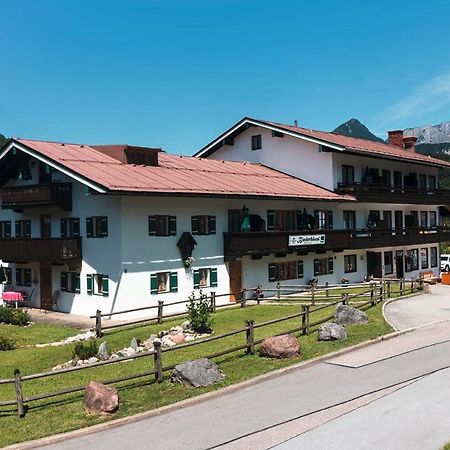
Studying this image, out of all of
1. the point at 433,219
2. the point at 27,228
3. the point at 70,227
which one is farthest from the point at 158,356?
the point at 433,219

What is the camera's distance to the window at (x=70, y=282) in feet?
94.2

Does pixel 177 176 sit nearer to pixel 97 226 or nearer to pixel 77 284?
pixel 97 226

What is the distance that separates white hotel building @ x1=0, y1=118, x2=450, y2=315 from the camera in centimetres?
2681

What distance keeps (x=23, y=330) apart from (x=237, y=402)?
51.2 ft

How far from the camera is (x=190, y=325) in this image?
21906mm

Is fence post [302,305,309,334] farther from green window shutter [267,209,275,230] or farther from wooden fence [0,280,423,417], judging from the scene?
green window shutter [267,209,275,230]

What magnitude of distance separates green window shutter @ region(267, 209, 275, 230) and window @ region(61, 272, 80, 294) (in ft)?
37.9

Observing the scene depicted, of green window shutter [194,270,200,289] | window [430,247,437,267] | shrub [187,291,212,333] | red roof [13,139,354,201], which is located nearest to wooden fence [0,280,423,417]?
shrub [187,291,212,333]

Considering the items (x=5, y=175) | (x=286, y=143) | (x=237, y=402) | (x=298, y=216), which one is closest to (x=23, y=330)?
(x=5, y=175)

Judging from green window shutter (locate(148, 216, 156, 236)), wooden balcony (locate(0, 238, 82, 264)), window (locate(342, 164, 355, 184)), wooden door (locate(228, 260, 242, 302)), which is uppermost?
window (locate(342, 164, 355, 184))

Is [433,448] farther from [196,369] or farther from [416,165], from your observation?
[416,165]

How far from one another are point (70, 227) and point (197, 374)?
17.7 m

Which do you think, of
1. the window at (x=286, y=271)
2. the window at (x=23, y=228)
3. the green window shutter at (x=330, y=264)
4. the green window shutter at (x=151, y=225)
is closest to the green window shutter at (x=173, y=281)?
the green window shutter at (x=151, y=225)

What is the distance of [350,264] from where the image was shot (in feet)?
130
